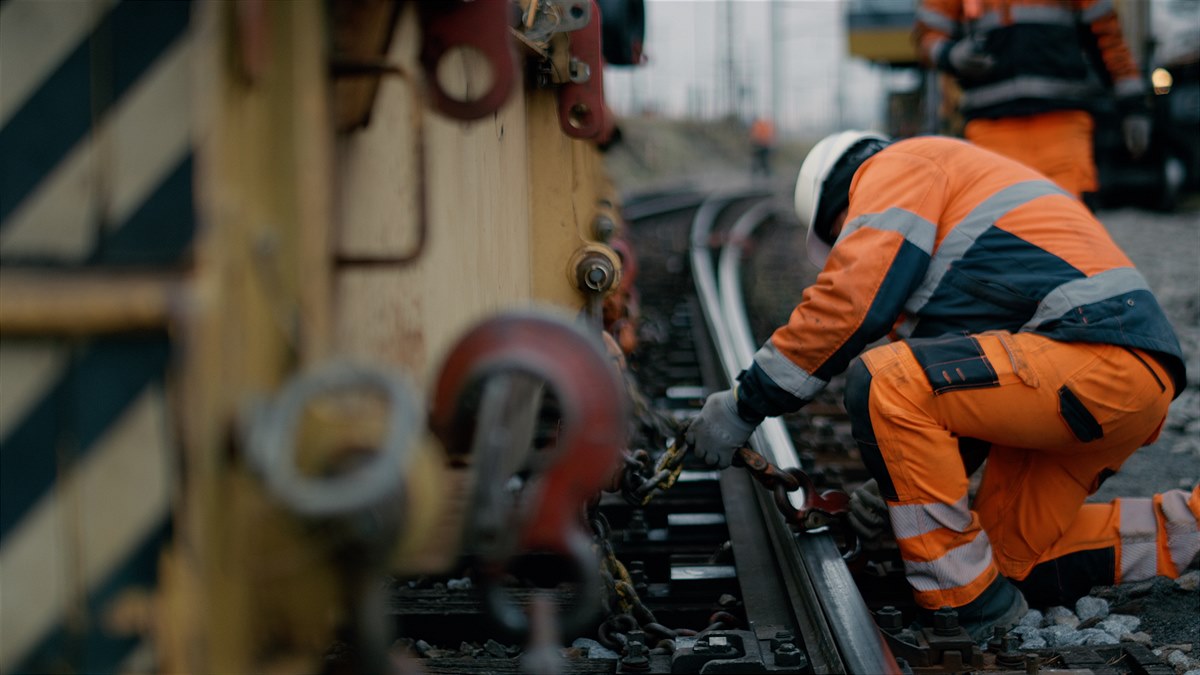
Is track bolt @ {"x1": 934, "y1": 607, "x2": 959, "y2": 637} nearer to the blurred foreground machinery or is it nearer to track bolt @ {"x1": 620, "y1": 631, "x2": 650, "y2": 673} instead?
track bolt @ {"x1": 620, "y1": 631, "x2": 650, "y2": 673}

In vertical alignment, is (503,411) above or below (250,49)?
below

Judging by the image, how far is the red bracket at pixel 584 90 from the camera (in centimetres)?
338

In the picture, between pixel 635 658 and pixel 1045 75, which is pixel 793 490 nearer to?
pixel 635 658

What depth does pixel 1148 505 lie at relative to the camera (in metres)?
3.28

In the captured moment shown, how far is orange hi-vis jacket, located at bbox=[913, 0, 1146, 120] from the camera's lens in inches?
220

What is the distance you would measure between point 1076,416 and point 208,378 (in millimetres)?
2344

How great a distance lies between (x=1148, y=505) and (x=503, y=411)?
8.23ft

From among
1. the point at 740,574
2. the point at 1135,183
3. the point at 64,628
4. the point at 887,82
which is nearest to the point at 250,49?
the point at 64,628

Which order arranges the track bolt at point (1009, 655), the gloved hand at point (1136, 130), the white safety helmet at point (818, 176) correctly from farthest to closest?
the gloved hand at point (1136, 130), the white safety helmet at point (818, 176), the track bolt at point (1009, 655)

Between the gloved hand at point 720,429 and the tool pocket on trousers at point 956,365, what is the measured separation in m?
0.49

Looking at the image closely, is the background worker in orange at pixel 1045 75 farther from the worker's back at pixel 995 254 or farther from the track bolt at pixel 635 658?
the track bolt at pixel 635 658

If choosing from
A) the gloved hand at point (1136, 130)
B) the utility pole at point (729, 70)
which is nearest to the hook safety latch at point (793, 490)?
the gloved hand at point (1136, 130)

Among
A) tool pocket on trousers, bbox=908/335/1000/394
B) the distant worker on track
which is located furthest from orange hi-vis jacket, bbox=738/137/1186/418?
the distant worker on track

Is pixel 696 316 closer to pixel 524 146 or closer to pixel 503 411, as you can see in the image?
pixel 524 146
